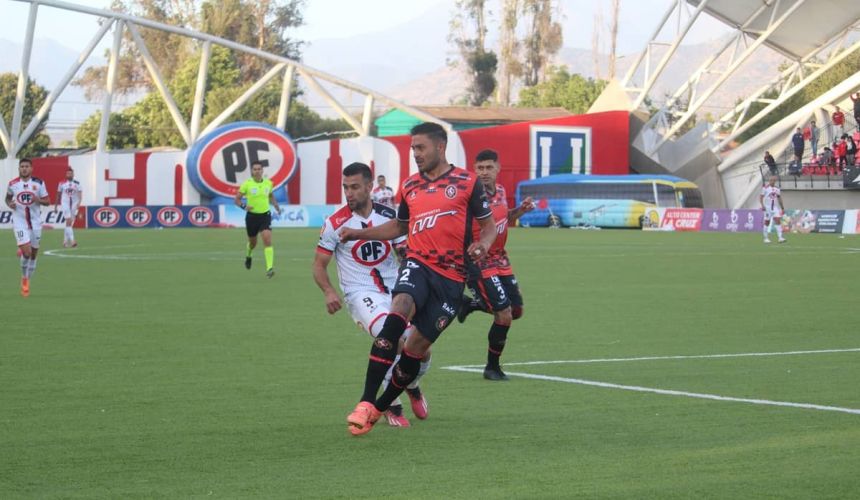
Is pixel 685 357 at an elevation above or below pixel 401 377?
below

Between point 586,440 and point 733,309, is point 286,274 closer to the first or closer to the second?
point 733,309

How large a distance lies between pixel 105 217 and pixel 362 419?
51001mm

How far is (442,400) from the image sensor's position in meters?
9.88

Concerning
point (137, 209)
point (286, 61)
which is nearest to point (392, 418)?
point (137, 209)

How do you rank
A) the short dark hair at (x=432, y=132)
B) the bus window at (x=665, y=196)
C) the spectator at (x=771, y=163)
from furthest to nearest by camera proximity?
the bus window at (x=665, y=196)
the spectator at (x=771, y=163)
the short dark hair at (x=432, y=132)

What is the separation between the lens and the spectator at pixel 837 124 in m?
59.2

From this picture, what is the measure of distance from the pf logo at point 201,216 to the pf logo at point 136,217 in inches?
72.6

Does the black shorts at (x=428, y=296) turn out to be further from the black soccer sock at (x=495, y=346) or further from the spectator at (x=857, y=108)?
the spectator at (x=857, y=108)

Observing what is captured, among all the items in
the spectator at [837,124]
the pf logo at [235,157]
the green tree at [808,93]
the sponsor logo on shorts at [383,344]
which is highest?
the green tree at [808,93]

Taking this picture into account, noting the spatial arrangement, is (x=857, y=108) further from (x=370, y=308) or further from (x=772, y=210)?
(x=370, y=308)

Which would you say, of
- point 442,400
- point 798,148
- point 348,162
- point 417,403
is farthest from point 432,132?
point 348,162

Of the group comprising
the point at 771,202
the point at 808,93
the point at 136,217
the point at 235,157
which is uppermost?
the point at 808,93

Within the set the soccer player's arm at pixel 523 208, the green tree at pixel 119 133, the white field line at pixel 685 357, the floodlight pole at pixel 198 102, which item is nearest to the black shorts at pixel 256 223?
the soccer player's arm at pixel 523 208

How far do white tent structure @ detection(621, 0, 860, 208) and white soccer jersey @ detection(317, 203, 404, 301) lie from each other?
54548mm
